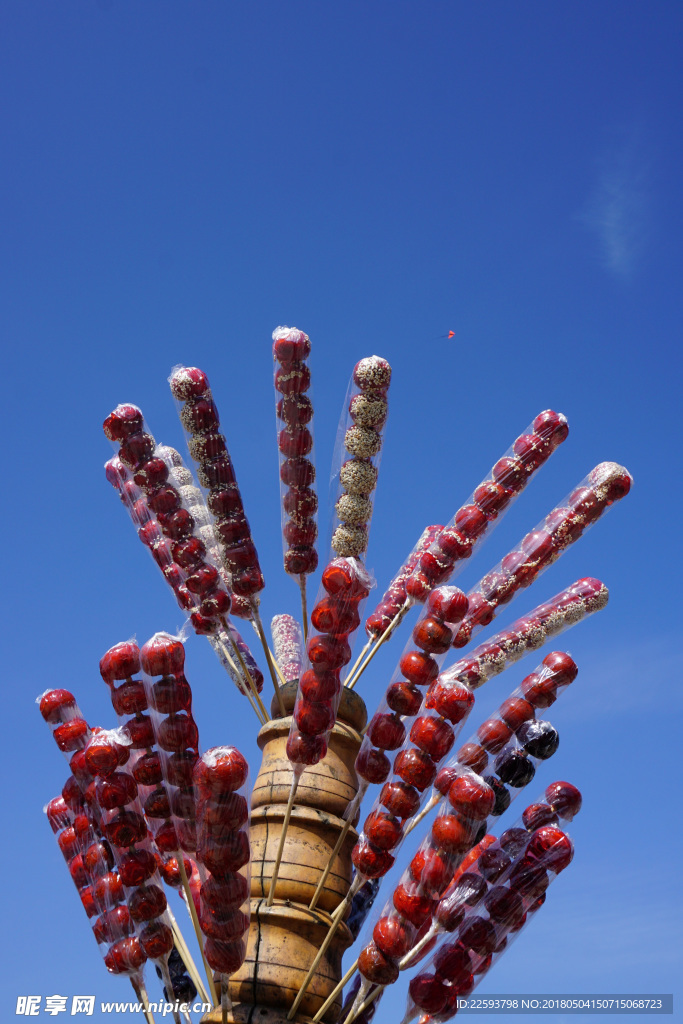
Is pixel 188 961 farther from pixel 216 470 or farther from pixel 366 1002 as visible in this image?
pixel 216 470

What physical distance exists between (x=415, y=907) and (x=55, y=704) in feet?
6.68

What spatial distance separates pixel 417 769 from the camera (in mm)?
4215

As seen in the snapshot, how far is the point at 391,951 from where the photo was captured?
13.1 ft

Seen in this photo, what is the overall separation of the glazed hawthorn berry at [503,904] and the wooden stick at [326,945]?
61cm

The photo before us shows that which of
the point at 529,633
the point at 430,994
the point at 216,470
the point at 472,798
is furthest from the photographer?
the point at 529,633

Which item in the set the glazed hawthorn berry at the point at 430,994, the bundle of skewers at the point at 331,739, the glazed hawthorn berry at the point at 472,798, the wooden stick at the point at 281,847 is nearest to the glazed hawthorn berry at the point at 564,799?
the bundle of skewers at the point at 331,739

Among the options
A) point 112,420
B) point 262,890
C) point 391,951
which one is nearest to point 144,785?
point 262,890

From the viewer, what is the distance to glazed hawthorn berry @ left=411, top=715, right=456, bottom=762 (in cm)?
422

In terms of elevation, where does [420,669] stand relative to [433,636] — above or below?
below

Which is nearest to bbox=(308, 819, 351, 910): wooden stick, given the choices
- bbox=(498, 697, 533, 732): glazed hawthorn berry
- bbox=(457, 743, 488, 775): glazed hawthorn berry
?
bbox=(457, 743, 488, 775): glazed hawthorn berry

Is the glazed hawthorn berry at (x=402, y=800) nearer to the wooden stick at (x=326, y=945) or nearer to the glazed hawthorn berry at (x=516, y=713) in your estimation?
the wooden stick at (x=326, y=945)

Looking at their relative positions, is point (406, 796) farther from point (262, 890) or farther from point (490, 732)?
point (262, 890)


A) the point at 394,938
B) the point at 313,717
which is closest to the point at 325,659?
the point at 313,717

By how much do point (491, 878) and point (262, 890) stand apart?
3.86ft
